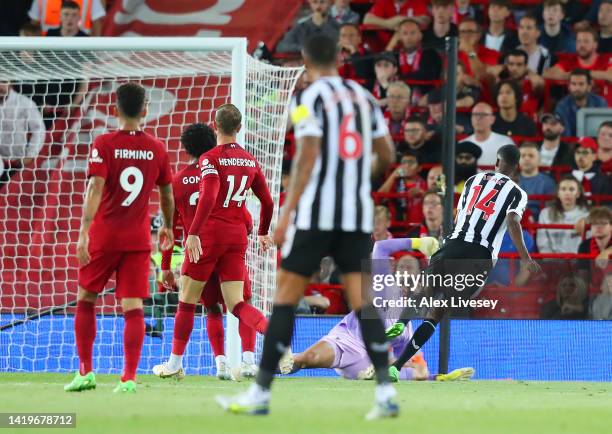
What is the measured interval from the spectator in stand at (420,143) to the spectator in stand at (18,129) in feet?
12.9

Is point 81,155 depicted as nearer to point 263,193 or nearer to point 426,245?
point 263,193

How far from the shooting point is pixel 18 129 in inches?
503

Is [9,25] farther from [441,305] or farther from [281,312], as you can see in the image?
[281,312]

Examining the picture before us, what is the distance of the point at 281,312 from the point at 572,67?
32.3 feet

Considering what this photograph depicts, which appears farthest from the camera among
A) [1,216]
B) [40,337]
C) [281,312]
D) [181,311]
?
[1,216]

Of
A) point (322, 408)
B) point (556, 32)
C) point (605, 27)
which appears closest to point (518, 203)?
point (322, 408)

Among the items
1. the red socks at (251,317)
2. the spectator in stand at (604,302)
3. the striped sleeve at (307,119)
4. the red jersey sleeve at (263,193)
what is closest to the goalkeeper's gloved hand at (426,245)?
the spectator in stand at (604,302)

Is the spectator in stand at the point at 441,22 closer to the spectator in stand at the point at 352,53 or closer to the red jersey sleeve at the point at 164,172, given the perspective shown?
the spectator in stand at the point at 352,53

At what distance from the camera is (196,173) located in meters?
9.27

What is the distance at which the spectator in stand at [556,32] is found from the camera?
14.9 metres

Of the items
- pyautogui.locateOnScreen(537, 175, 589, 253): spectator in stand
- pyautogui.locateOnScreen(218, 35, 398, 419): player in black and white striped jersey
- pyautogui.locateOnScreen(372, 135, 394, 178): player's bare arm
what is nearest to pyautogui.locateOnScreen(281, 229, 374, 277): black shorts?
pyautogui.locateOnScreen(218, 35, 398, 419): player in black and white striped jersey

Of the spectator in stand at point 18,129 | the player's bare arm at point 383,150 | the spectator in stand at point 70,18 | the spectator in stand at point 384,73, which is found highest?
the spectator in stand at point 70,18

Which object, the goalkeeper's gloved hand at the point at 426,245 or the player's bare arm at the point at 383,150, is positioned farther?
the goalkeeper's gloved hand at the point at 426,245

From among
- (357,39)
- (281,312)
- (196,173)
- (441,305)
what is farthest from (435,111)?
(281,312)
